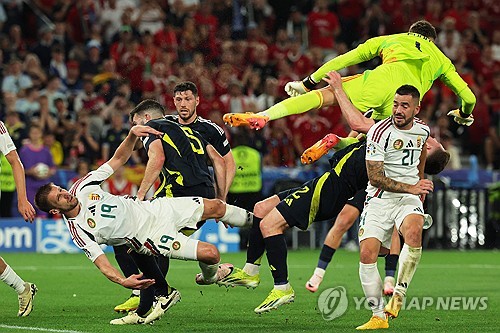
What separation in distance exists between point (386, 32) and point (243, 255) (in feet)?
26.3

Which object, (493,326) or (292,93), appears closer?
(493,326)

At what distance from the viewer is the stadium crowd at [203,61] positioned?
2088 cm

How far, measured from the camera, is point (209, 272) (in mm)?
10766

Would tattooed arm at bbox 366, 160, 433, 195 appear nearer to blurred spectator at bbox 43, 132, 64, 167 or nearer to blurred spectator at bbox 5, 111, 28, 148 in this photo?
blurred spectator at bbox 5, 111, 28, 148

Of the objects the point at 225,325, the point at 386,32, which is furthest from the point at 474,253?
the point at 225,325

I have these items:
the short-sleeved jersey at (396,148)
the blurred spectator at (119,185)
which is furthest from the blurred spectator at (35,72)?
the short-sleeved jersey at (396,148)

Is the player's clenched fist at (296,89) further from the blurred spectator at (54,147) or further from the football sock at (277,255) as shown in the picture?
the blurred spectator at (54,147)

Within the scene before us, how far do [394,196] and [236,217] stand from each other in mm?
1750

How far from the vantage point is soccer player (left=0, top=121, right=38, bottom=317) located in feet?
34.7

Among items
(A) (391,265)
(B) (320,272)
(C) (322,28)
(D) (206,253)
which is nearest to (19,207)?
(D) (206,253)

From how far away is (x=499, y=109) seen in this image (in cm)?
2338

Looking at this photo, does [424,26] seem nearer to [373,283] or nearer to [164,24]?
[373,283]

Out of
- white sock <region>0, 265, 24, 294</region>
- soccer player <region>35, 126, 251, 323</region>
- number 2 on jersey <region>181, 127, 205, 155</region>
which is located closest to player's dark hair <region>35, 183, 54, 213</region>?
soccer player <region>35, 126, 251, 323</region>

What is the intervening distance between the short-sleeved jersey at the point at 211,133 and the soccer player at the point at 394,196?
7.13 ft
